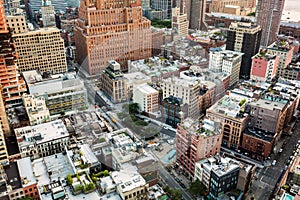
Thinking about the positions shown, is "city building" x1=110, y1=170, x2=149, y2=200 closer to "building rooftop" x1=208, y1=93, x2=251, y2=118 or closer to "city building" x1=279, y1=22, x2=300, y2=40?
"building rooftop" x1=208, y1=93, x2=251, y2=118

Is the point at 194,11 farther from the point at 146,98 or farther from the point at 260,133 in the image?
the point at 260,133

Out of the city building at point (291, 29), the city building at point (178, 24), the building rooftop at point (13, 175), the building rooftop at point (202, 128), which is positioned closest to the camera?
the building rooftop at point (13, 175)

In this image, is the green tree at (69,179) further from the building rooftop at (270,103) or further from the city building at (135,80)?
the building rooftop at (270,103)

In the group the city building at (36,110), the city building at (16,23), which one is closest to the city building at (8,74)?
the city building at (36,110)

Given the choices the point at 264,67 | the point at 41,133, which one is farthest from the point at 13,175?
the point at 264,67

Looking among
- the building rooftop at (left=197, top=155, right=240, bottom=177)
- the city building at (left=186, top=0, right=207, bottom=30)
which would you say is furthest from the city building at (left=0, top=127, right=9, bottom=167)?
the city building at (left=186, top=0, right=207, bottom=30)

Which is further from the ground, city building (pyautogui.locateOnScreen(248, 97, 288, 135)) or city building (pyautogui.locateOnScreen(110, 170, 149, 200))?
city building (pyautogui.locateOnScreen(248, 97, 288, 135))
